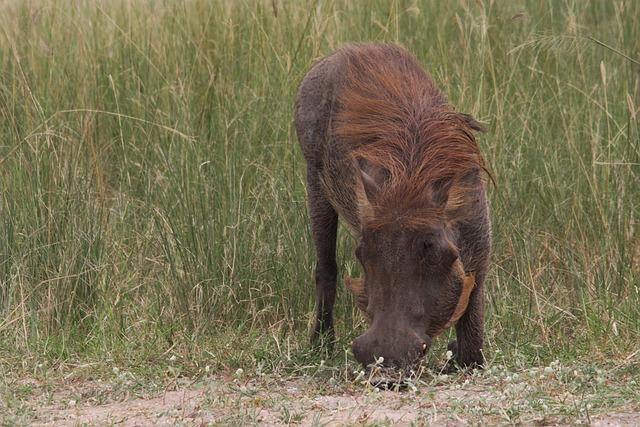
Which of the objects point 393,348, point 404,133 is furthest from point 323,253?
point 393,348

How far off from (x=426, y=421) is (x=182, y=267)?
1695 mm

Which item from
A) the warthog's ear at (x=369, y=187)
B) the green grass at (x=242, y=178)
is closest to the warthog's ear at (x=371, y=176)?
the warthog's ear at (x=369, y=187)

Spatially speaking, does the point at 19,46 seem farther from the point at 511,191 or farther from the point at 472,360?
the point at 472,360

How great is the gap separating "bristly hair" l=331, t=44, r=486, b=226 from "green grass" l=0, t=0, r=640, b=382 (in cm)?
69

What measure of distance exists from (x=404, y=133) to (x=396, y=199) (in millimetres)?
331

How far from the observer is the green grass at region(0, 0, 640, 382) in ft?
14.5

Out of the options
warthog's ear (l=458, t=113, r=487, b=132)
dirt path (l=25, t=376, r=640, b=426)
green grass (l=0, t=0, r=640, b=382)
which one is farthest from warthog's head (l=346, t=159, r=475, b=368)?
green grass (l=0, t=0, r=640, b=382)

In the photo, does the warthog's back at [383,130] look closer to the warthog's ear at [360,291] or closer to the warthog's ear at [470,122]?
the warthog's ear at [470,122]

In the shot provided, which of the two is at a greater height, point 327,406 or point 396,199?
point 396,199

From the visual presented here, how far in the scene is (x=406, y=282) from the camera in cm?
357

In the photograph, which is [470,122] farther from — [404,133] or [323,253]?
[323,253]

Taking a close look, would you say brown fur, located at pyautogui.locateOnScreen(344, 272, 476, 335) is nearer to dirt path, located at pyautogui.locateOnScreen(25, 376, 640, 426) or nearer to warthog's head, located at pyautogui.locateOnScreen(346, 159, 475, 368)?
warthog's head, located at pyautogui.locateOnScreen(346, 159, 475, 368)

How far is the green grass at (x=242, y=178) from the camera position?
4.43 m

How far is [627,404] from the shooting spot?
338cm
